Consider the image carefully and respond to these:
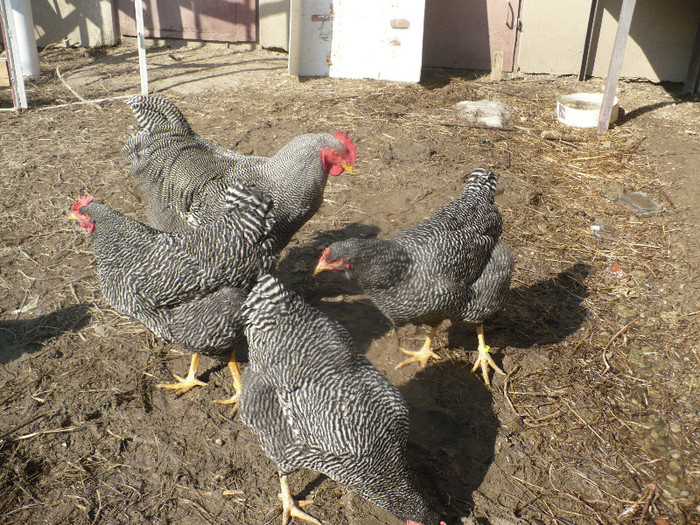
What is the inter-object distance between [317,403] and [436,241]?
157 cm

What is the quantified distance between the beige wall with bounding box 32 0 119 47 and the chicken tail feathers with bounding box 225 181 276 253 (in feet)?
31.9

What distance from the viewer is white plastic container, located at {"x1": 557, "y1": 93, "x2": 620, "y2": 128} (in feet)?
28.7

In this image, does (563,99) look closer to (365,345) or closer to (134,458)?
(365,345)

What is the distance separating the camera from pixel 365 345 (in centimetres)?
490

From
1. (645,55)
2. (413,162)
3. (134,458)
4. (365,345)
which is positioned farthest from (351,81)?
(134,458)

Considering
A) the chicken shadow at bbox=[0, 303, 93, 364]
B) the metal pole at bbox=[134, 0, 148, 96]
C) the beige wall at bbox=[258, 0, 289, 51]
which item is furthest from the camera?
the beige wall at bbox=[258, 0, 289, 51]

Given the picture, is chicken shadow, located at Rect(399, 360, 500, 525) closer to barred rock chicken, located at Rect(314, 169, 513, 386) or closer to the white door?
barred rock chicken, located at Rect(314, 169, 513, 386)

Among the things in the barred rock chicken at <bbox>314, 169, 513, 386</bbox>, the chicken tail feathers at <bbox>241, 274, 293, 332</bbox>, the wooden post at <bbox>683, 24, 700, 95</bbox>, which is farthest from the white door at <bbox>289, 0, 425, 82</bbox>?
the chicken tail feathers at <bbox>241, 274, 293, 332</bbox>

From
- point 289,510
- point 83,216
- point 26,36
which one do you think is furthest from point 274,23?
point 289,510

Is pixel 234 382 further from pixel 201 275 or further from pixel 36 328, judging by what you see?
pixel 36 328

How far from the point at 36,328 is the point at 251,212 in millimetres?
2297

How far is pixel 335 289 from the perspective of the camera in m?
5.55

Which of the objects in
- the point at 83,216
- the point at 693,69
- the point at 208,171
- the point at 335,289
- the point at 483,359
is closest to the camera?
the point at 83,216

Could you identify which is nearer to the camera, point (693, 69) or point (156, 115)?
point (156, 115)
